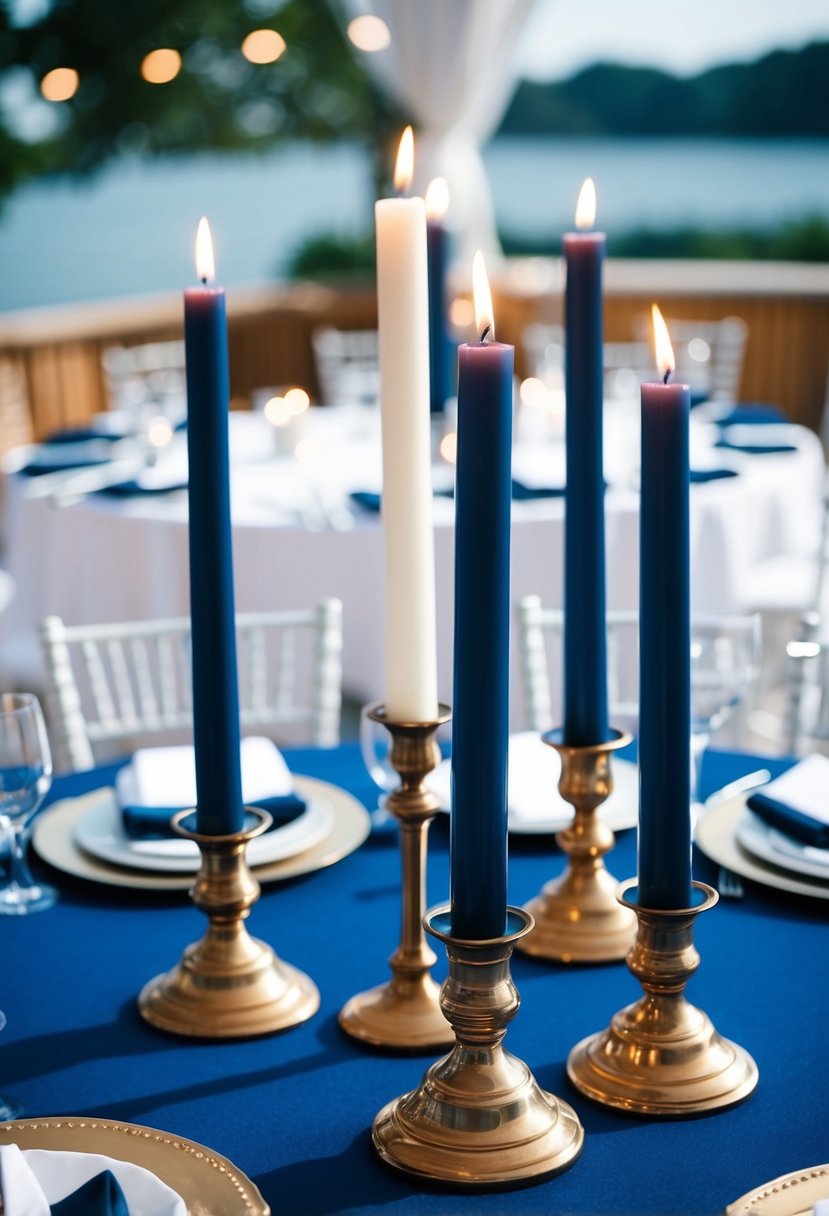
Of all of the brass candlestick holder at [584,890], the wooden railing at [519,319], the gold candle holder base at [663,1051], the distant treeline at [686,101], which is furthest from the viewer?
the distant treeline at [686,101]

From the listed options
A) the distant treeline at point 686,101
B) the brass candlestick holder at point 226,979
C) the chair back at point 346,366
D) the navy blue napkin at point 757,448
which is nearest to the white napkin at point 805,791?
the brass candlestick holder at point 226,979

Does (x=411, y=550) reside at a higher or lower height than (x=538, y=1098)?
higher

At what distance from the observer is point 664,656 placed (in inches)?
32.5

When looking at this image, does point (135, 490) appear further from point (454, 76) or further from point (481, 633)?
point (454, 76)

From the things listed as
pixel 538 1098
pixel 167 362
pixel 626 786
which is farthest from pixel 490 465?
pixel 167 362

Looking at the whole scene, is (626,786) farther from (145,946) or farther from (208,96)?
(208,96)

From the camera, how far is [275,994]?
0.99 metres

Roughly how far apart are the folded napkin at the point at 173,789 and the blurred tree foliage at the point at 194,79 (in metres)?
8.62

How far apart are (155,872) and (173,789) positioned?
0.34ft

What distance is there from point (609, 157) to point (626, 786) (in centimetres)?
1271

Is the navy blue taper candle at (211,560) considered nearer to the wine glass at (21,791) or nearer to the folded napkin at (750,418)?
the wine glass at (21,791)

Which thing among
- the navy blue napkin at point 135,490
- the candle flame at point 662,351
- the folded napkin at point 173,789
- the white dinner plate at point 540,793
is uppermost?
the candle flame at point 662,351

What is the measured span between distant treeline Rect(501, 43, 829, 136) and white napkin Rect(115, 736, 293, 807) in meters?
11.3

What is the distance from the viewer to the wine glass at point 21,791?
1188 mm
